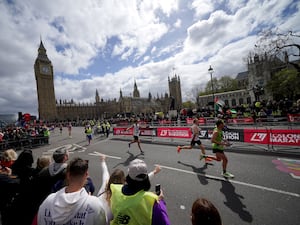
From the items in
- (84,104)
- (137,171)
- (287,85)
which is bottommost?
(137,171)

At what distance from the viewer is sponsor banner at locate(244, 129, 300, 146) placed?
7.31m

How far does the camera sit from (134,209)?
5.24ft

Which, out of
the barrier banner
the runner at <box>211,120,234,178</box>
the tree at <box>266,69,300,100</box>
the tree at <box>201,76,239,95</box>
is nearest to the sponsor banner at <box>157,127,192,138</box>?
the barrier banner

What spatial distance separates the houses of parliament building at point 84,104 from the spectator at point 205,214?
185 feet

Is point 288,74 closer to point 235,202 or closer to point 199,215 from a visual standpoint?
point 235,202

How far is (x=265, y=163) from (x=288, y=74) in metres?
39.9

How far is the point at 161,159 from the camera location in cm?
783

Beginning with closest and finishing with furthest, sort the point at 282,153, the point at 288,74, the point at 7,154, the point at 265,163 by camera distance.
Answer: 1. the point at 7,154
2. the point at 265,163
3. the point at 282,153
4. the point at 288,74

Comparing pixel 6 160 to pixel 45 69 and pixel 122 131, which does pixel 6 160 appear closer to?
pixel 122 131

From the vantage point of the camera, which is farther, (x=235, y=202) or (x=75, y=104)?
(x=75, y=104)

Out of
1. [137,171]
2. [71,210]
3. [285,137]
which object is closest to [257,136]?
[285,137]

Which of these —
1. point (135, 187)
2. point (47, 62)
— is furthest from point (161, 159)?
point (47, 62)

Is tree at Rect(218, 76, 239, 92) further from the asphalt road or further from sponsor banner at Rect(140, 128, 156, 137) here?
the asphalt road

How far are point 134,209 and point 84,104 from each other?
4918 inches
